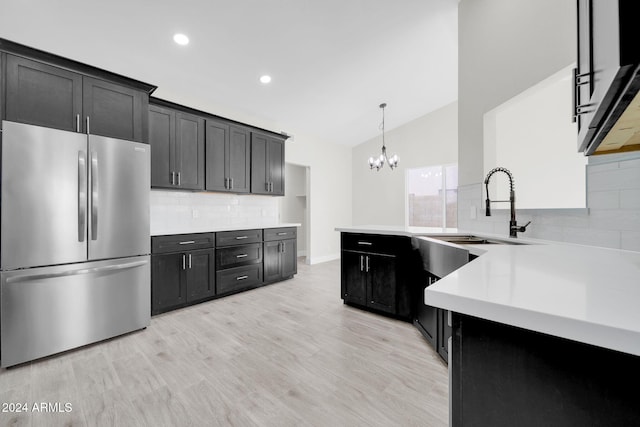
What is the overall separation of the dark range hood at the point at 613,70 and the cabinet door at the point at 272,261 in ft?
12.0

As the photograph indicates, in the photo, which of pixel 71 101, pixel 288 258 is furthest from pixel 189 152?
pixel 288 258

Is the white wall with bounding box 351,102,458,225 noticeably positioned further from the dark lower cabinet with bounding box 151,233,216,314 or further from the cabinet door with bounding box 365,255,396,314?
the dark lower cabinet with bounding box 151,233,216,314

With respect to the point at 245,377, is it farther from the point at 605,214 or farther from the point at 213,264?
the point at 605,214

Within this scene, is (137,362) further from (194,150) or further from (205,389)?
(194,150)

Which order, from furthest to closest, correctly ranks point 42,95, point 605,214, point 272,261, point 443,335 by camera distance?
point 272,261 → point 42,95 → point 443,335 → point 605,214

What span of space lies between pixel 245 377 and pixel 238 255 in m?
1.98

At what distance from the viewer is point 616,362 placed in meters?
0.42

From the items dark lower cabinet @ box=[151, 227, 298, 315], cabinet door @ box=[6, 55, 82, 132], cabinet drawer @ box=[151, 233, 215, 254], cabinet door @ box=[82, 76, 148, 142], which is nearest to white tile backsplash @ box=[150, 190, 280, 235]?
cabinet drawer @ box=[151, 233, 215, 254]

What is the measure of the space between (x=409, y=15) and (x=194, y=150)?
3.04 meters

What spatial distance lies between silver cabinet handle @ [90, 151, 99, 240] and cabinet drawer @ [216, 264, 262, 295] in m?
1.43

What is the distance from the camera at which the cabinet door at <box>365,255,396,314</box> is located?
2594 mm

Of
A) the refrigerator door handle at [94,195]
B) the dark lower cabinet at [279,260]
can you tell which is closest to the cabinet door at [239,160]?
the dark lower cabinet at [279,260]

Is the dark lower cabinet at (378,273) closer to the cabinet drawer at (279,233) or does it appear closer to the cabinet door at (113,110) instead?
the cabinet drawer at (279,233)

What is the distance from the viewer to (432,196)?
5648 millimetres
